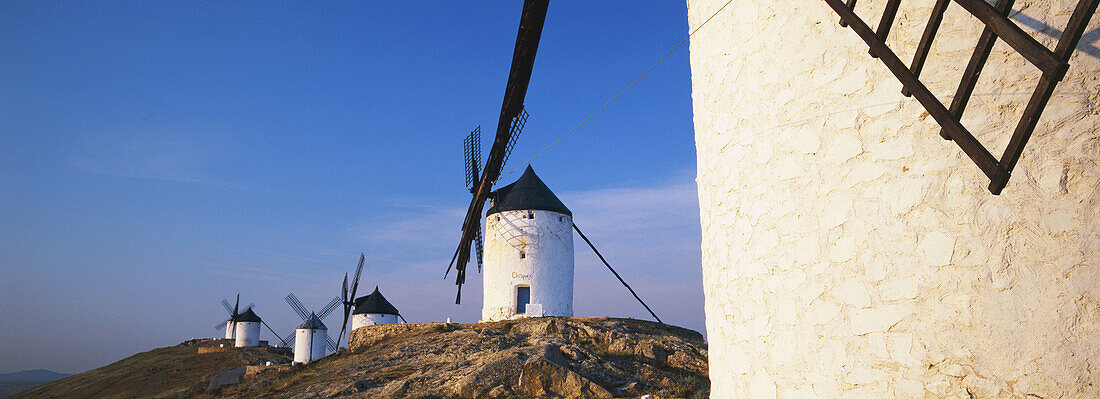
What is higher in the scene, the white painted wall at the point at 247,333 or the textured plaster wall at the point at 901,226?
the textured plaster wall at the point at 901,226

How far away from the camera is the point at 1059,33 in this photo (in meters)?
2.76

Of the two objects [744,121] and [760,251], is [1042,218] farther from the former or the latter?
[744,121]

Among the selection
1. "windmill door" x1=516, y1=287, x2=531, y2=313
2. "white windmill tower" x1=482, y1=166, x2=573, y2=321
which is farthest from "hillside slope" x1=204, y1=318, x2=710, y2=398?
"windmill door" x1=516, y1=287, x2=531, y2=313

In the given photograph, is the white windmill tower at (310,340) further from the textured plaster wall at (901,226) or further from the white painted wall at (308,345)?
the textured plaster wall at (901,226)

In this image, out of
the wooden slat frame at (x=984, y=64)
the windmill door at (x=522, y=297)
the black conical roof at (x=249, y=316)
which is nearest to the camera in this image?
the wooden slat frame at (x=984, y=64)

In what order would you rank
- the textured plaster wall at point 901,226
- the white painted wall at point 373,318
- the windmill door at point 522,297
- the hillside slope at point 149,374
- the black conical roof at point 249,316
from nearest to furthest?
the textured plaster wall at point 901,226 → the windmill door at point 522,297 → the white painted wall at point 373,318 → the hillside slope at point 149,374 → the black conical roof at point 249,316

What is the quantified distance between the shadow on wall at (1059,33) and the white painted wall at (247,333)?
152 feet

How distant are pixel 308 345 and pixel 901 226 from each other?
1219 inches

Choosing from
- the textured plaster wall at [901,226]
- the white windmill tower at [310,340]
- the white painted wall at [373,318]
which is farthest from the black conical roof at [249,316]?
the textured plaster wall at [901,226]

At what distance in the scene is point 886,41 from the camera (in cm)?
317

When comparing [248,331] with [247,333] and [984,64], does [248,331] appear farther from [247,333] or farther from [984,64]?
[984,64]

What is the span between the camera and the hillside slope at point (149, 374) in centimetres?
2895

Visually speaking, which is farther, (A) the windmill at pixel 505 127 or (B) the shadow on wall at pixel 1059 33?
(A) the windmill at pixel 505 127

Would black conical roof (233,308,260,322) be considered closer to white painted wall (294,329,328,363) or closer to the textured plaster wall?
white painted wall (294,329,328,363)
